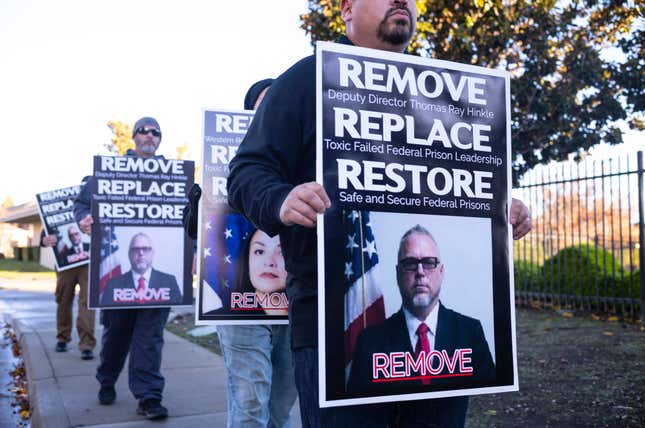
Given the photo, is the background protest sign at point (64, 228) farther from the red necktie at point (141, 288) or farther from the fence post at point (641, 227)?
the fence post at point (641, 227)

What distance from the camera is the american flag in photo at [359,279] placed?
1.67 m

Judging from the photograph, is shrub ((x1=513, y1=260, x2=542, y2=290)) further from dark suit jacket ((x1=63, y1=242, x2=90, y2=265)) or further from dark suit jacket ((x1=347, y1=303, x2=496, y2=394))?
dark suit jacket ((x1=347, y1=303, x2=496, y2=394))

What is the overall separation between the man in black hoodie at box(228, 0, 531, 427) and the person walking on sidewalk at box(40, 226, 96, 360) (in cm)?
578

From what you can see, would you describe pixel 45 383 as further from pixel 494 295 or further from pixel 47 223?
pixel 494 295

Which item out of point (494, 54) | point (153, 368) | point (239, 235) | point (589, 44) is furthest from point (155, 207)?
point (589, 44)

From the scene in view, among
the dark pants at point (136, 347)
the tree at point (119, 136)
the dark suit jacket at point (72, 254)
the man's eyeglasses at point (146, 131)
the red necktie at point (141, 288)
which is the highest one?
the tree at point (119, 136)

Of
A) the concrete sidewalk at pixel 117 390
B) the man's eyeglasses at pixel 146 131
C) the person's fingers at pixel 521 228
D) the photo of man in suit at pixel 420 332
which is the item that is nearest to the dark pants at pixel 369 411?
the photo of man in suit at pixel 420 332

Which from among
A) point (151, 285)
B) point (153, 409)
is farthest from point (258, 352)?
point (151, 285)

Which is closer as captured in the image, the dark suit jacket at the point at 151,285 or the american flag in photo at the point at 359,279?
the american flag in photo at the point at 359,279

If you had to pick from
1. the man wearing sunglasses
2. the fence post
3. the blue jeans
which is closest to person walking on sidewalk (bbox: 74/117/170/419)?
the blue jeans

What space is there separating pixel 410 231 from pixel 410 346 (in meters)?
0.32

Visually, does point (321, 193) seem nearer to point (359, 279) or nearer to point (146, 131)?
point (359, 279)

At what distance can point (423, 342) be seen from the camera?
1.77m

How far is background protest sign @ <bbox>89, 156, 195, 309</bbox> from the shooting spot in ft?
16.0
